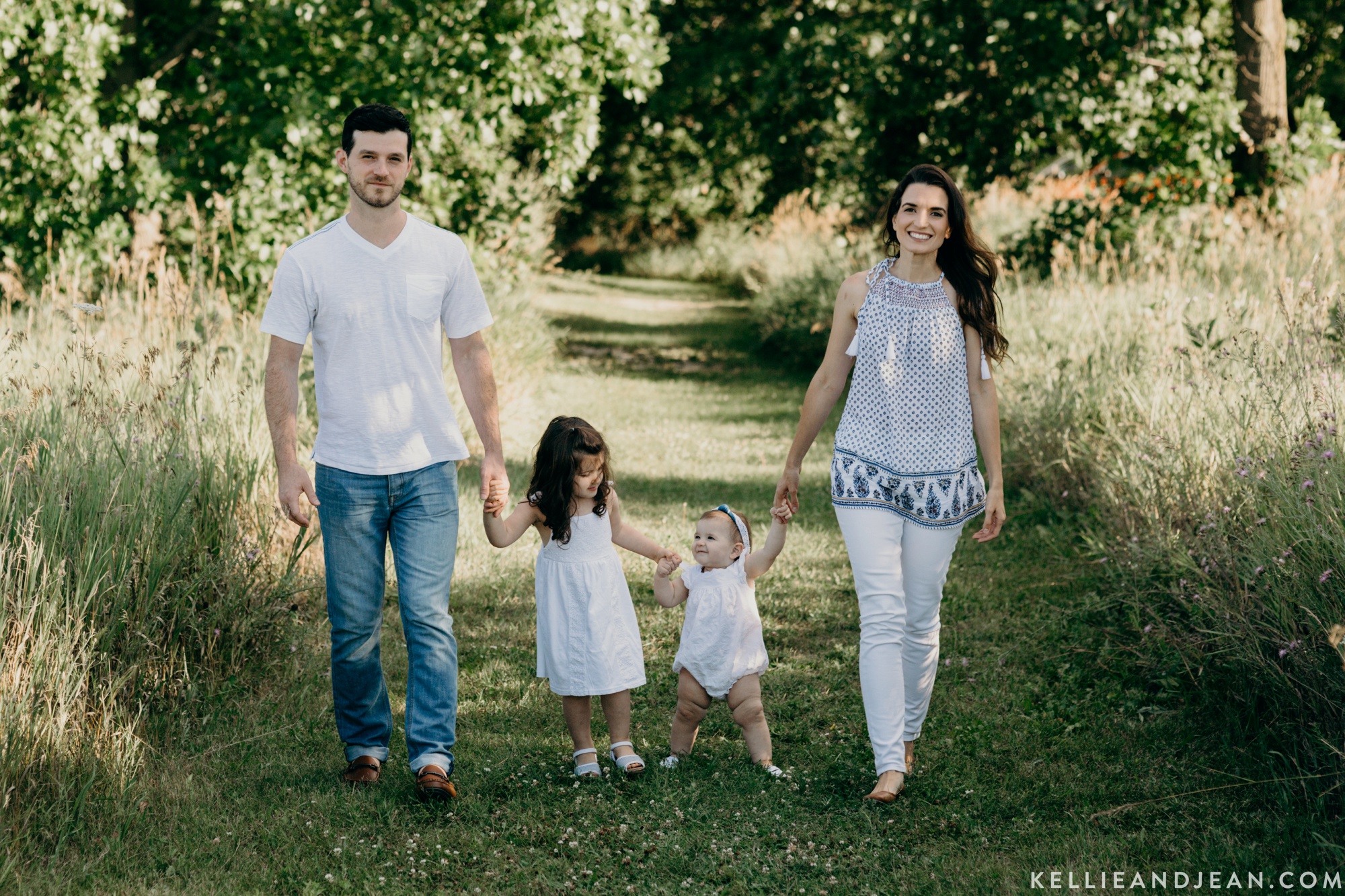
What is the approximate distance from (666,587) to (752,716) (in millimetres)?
547

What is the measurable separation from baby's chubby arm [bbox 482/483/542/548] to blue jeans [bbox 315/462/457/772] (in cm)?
15

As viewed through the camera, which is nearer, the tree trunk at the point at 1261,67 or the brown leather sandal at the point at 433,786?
the brown leather sandal at the point at 433,786

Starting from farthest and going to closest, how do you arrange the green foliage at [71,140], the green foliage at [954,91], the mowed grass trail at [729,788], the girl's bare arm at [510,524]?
1. the green foliage at [954,91]
2. the green foliage at [71,140]
3. the girl's bare arm at [510,524]
4. the mowed grass trail at [729,788]

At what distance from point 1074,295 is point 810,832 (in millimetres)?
6171

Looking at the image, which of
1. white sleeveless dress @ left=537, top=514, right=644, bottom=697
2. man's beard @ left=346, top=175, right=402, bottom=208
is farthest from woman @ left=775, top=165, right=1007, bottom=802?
man's beard @ left=346, top=175, right=402, bottom=208

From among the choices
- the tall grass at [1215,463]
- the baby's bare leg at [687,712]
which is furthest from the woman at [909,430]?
the tall grass at [1215,463]

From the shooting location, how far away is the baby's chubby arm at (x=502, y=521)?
3766 mm

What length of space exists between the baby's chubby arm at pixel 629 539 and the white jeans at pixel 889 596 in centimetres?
64

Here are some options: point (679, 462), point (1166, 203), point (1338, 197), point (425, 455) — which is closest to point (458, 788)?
point (425, 455)

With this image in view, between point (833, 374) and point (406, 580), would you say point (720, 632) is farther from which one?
point (406, 580)

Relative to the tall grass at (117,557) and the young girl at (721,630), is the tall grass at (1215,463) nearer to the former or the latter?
the young girl at (721,630)

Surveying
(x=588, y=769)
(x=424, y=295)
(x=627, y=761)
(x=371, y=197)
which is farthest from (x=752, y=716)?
(x=371, y=197)

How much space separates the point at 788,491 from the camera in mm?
4078

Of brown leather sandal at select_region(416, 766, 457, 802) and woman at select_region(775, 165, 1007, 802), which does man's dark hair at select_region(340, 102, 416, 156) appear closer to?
woman at select_region(775, 165, 1007, 802)
